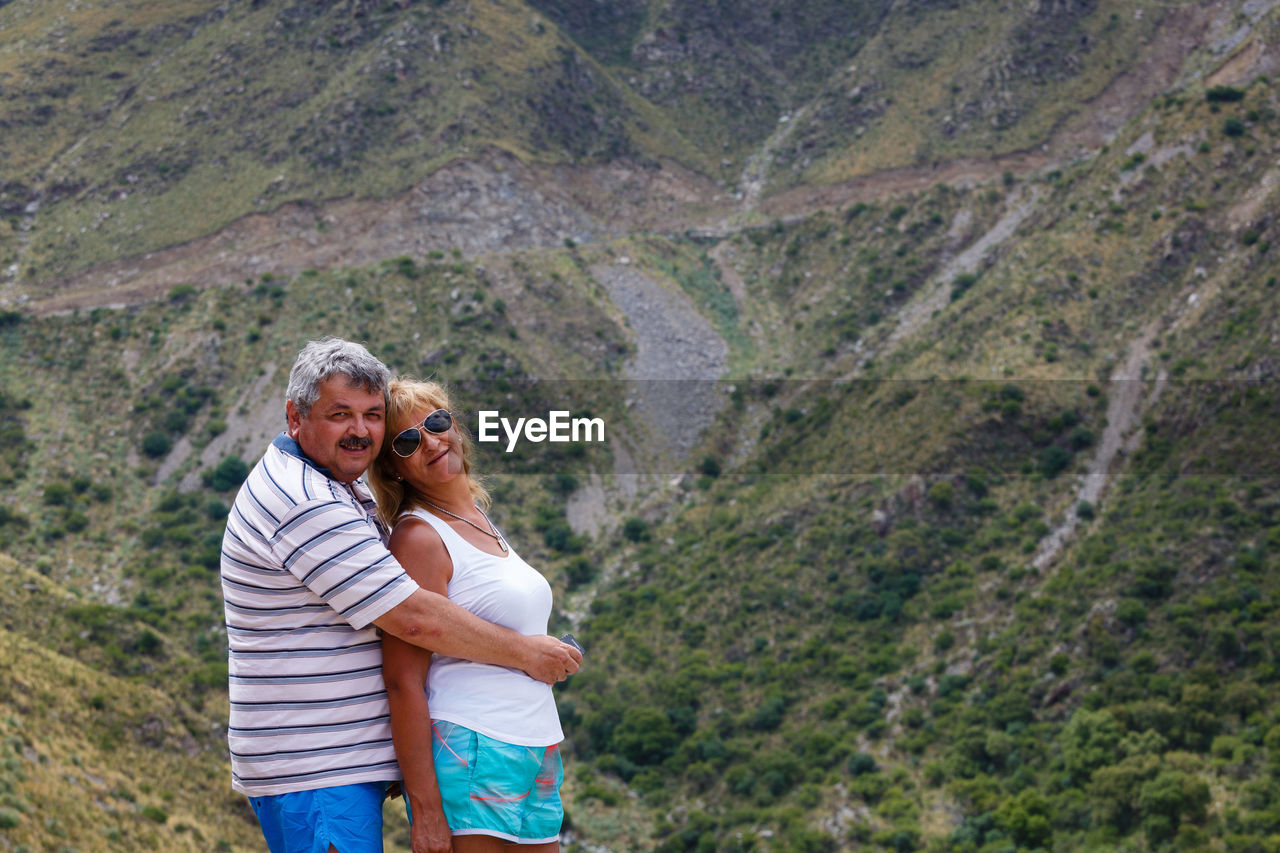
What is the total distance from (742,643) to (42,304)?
4930cm

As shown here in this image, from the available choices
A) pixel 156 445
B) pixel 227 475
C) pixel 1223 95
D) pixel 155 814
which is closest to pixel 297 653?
pixel 155 814

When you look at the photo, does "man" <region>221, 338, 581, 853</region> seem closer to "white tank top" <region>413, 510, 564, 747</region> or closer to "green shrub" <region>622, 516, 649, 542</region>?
"white tank top" <region>413, 510, 564, 747</region>

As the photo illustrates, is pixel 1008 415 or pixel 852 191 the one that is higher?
pixel 852 191

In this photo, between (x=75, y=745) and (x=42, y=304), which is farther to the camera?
(x=42, y=304)

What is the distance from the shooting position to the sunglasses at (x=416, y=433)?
544cm

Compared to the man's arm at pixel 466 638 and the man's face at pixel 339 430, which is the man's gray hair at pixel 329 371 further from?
the man's arm at pixel 466 638

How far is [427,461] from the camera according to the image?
549cm

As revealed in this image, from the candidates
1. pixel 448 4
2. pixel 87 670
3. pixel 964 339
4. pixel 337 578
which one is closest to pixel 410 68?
pixel 448 4

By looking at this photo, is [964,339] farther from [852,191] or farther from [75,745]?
[75,745]

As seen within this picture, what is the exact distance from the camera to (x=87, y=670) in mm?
28031

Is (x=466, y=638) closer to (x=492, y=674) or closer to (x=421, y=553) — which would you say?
(x=492, y=674)

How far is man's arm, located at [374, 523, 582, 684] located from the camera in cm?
491

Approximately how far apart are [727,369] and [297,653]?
223 feet

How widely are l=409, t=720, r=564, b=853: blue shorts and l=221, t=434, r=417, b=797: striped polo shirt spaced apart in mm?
282
